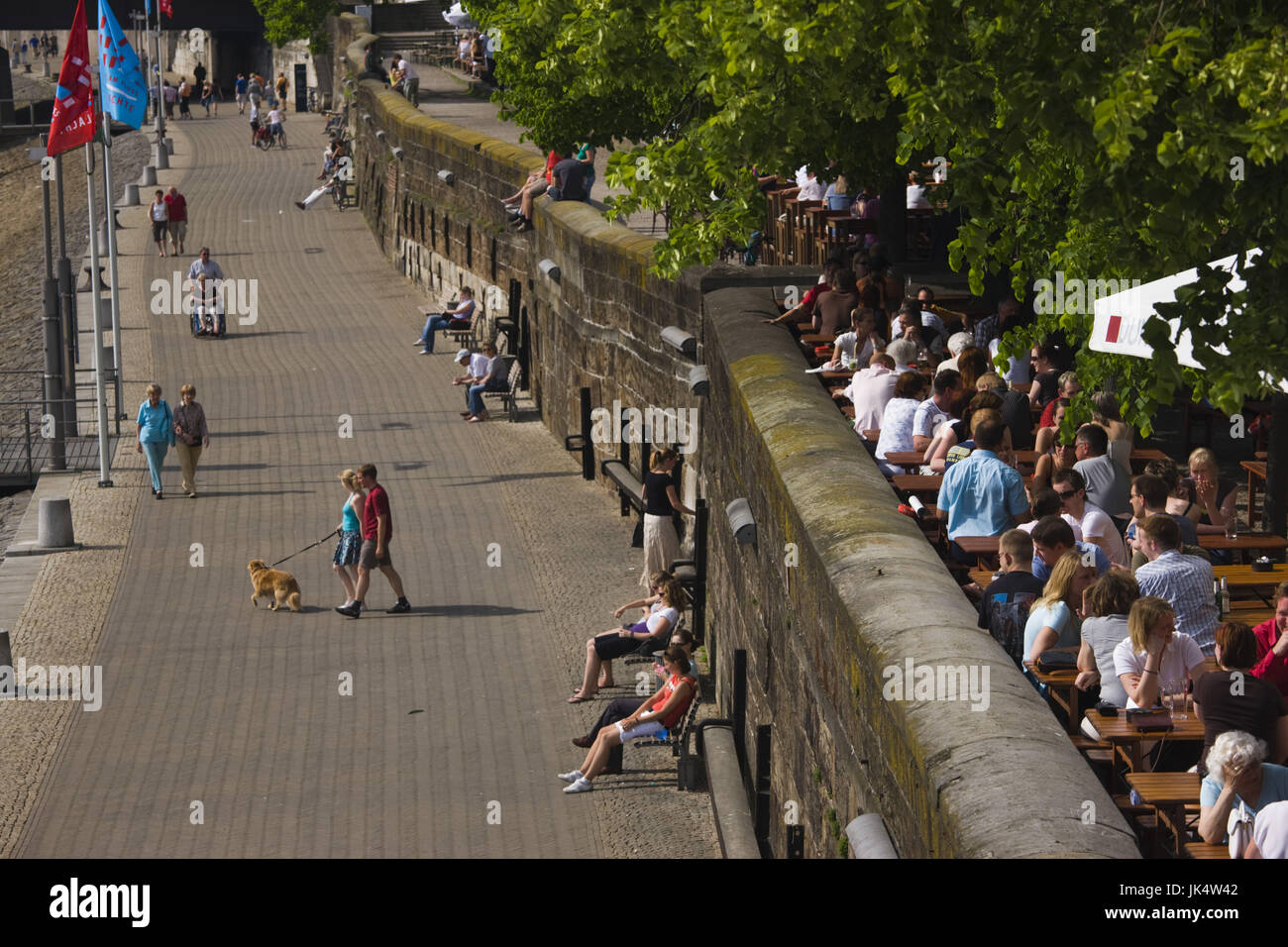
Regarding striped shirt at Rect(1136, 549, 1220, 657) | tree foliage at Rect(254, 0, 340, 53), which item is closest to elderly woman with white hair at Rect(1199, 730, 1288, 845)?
striped shirt at Rect(1136, 549, 1220, 657)

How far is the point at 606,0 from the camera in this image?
11.6 m

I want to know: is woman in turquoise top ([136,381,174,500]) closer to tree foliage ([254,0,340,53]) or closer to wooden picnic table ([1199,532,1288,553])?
wooden picnic table ([1199,532,1288,553])

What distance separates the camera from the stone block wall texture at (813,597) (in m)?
6.09

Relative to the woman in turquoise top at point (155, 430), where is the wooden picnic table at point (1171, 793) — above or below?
above

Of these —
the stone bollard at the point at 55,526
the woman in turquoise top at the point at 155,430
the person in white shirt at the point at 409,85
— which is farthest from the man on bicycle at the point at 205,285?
the stone bollard at the point at 55,526

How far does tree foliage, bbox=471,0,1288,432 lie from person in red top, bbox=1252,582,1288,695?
38.5 inches

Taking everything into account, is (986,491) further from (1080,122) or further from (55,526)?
(55,526)

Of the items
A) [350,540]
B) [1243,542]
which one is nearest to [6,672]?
[350,540]

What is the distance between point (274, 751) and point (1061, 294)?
7.15 metres

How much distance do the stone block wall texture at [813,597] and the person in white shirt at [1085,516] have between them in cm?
83

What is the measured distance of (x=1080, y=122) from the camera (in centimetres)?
760

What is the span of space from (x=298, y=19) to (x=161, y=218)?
2802 centimetres

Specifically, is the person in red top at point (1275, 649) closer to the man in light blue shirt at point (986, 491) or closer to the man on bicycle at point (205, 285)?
the man in light blue shirt at point (986, 491)
